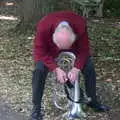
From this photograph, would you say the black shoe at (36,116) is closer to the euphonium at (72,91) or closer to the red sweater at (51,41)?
the euphonium at (72,91)

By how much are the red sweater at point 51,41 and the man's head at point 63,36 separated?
7 centimetres

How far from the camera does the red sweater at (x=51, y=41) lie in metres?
4.58

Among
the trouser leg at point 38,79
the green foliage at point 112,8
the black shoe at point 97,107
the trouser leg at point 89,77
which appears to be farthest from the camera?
the green foliage at point 112,8

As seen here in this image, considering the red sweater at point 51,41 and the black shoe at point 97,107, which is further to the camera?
the black shoe at point 97,107

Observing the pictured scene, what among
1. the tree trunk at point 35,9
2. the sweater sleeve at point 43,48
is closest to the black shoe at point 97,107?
the sweater sleeve at point 43,48

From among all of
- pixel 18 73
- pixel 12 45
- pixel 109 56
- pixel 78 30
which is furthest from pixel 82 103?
pixel 12 45

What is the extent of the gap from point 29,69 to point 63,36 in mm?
2437

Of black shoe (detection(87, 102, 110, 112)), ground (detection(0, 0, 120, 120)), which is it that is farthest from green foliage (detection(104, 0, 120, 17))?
black shoe (detection(87, 102, 110, 112))

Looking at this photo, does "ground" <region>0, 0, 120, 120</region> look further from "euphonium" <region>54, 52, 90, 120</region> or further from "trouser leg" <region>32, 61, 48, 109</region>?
"trouser leg" <region>32, 61, 48, 109</region>

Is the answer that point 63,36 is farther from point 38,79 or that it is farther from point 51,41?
point 38,79

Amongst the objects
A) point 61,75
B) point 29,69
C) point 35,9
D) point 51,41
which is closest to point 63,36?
point 51,41

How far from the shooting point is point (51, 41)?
4.65 metres

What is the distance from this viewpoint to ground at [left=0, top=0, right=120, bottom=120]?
5.40 metres

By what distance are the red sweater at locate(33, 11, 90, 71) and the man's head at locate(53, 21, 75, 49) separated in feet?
0.25
